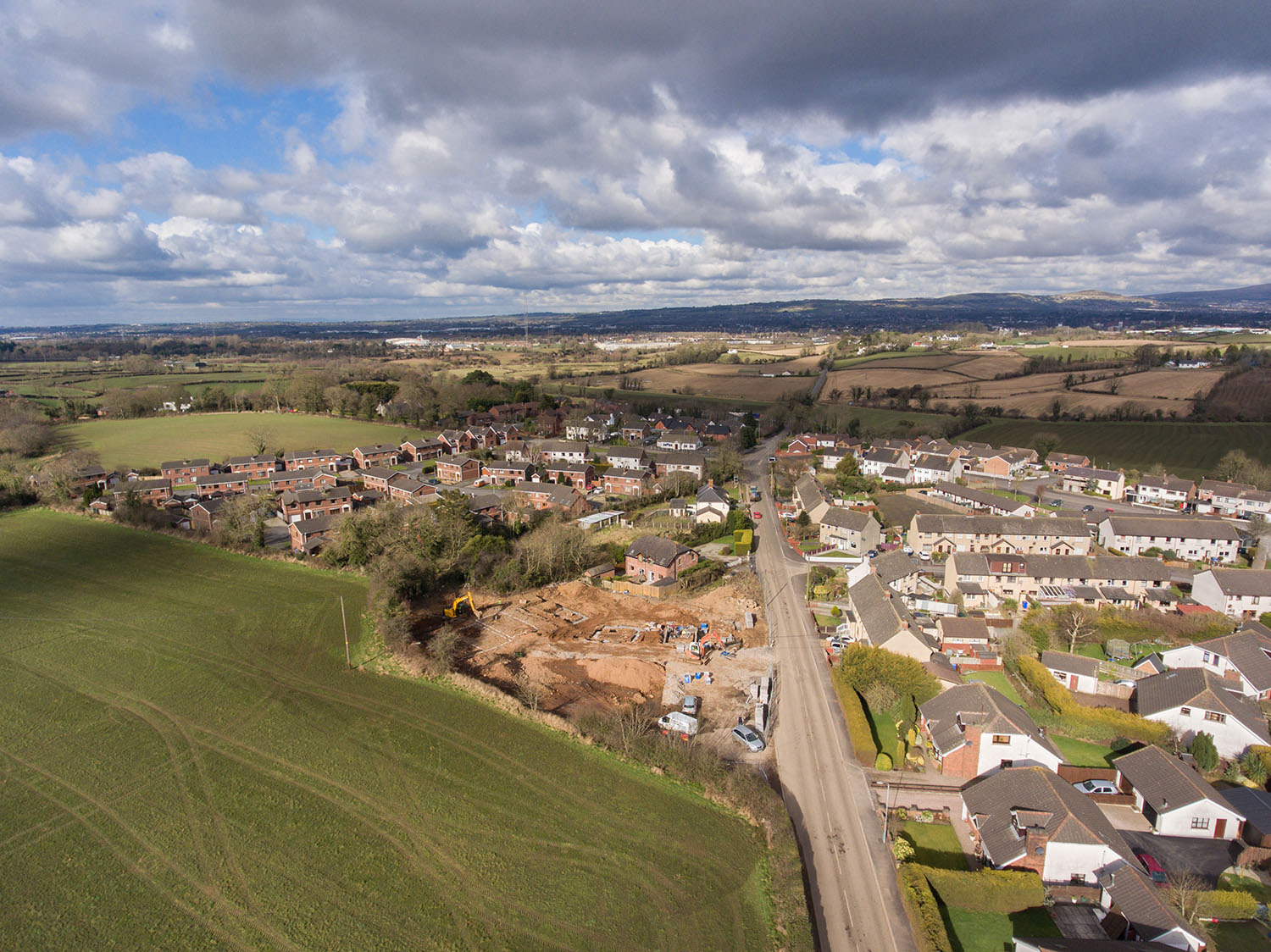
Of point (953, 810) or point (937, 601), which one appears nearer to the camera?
point (953, 810)

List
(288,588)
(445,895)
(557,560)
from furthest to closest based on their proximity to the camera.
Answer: (557,560)
(288,588)
(445,895)

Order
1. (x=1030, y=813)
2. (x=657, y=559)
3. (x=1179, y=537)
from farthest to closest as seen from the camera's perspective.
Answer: (x=1179, y=537) → (x=657, y=559) → (x=1030, y=813)

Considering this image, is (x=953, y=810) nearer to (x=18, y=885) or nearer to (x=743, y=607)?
(x=743, y=607)

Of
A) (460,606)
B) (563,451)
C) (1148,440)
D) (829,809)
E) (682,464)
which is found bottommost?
(460,606)

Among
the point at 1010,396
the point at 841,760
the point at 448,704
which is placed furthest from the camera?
the point at 1010,396

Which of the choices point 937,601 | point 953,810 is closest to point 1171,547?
point 937,601

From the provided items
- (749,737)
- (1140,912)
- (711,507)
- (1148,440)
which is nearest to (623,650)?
(749,737)

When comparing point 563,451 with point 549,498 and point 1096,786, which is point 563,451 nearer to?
point 549,498
